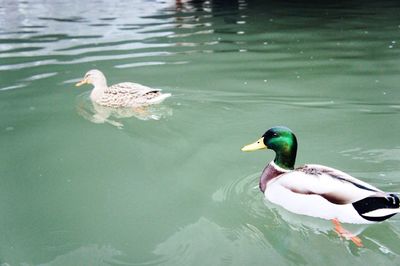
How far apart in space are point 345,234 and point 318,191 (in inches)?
14.5

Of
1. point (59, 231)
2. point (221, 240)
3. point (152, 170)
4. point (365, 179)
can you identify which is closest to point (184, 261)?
point (221, 240)

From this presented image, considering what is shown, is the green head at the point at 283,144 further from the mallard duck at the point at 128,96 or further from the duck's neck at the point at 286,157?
the mallard duck at the point at 128,96

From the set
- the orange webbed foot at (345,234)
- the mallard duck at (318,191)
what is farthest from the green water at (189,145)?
the mallard duck at (318,191)

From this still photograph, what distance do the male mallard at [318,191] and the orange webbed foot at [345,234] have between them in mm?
21

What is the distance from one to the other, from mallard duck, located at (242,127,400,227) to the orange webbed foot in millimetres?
23

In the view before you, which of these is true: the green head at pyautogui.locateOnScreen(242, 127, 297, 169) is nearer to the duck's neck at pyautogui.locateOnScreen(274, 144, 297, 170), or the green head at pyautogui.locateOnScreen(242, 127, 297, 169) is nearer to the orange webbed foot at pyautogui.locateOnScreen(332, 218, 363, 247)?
the duck's neck at pyautogui.locateOnScreen(274, 144, 297, 170)

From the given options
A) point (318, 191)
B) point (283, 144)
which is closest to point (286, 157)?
point (283, 144)

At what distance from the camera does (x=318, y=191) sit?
3.58m

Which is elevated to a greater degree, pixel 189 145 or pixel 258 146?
pixel 258 146

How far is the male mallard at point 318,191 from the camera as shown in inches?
134

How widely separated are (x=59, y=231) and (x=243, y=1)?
1739 cm

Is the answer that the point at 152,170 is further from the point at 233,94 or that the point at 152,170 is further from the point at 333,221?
the point at 233,94

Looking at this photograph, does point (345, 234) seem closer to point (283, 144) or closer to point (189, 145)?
point (283, 144)

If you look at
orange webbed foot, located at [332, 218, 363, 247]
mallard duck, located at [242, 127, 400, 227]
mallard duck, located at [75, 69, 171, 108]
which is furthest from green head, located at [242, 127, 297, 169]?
mallard duck, located at [75, 69, 171, 108]
